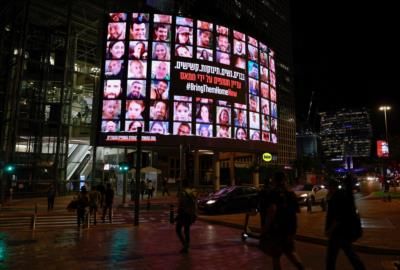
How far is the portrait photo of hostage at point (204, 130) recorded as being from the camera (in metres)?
38.4

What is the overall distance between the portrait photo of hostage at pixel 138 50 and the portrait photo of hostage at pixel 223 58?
8482 millimetres

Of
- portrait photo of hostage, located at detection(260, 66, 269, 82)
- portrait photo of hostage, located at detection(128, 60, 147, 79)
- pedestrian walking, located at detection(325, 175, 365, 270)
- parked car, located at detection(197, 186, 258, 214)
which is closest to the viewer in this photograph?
pedestrian walking, located at detection(325, 175, 365, 270)

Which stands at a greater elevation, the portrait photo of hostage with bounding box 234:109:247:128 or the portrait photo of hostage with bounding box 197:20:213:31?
the portrait photo of hostage with bounding box 197:20:213:31

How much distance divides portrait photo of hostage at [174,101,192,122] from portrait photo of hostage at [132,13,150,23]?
384 inches

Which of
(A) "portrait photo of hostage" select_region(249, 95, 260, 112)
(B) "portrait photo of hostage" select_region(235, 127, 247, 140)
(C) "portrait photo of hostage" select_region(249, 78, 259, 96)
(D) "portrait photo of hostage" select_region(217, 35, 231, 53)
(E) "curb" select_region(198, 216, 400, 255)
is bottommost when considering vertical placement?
(E) "curb" select_region(198, 216, 400, 255)

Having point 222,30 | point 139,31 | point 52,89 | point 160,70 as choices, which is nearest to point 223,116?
point 160,70

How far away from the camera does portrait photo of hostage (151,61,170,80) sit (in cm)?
3803

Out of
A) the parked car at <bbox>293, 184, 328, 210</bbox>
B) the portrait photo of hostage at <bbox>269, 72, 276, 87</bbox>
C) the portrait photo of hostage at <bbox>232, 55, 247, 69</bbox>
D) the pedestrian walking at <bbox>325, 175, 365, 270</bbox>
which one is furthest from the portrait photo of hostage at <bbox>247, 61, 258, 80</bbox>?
the pedestrian walking at <bbox>325, 175, 365, 270</bbox>

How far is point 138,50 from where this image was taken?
3838 cm

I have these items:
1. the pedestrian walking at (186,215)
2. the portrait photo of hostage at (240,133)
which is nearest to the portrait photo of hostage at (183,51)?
the portrait photo of hostage at (240,133)

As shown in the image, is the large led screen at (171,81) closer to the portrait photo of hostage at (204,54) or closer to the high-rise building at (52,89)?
the portrait photo of hostage at (204,54)

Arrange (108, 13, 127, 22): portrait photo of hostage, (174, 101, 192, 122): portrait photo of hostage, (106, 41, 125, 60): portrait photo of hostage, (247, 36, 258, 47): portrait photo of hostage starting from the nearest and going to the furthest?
(174, 101, 192, 122): portrait photo of hostage < (106, 41, 125, 60): portrait photo of hostage < (108, 13, 127, 22): portrait photo of hostage < (247, 36, 258, 47): portrait photo of hostage

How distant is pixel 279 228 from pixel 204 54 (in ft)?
118

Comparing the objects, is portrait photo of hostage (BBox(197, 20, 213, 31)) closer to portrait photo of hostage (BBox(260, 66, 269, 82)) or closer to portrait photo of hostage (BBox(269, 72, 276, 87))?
portrait photo of hostage (BBox(260, 66, 269, 82))
